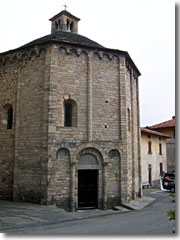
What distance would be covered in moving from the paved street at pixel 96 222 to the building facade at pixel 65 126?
1258 millimetres

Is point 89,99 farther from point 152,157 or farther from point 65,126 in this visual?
point 152,157

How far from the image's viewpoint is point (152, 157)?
29.1m

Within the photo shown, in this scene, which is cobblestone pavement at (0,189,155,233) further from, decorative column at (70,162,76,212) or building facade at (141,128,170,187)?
building facade at (141,128,170,187)

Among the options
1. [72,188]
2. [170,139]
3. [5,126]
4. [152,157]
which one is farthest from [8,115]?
[170,139]

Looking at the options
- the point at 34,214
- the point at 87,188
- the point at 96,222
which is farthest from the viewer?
the point at 87,188

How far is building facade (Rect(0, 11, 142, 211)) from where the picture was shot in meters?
13.4

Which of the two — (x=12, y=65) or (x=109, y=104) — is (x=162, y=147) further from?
(x=12, y=65)

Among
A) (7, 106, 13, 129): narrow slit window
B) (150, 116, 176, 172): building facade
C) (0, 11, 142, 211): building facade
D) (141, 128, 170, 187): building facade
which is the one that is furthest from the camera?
(150, 116, 176, 172): building facade

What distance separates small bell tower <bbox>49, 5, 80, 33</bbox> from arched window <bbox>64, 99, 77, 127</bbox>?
27.1 feet

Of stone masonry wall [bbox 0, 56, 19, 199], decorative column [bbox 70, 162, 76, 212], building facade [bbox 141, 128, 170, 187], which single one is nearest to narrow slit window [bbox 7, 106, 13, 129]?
stone masonry wall [bbox 0, 56, 19, 199]

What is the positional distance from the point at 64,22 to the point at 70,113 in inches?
361

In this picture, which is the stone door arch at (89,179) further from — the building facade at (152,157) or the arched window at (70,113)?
the building facade at (152,157)

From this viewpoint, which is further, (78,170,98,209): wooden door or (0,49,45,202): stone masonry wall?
(78,170,98,209): wooden door

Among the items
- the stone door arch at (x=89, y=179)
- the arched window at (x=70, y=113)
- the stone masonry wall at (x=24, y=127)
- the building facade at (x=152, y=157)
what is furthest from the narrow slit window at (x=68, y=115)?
the building facade at (x=152, y=157)
